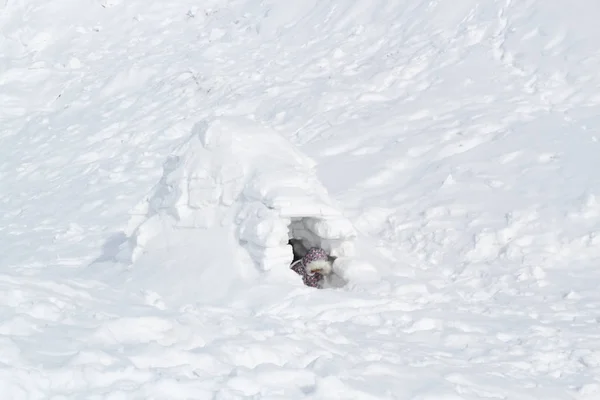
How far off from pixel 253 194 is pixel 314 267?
0.89 metres

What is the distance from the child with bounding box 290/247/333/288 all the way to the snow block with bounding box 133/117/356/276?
0.37 feet

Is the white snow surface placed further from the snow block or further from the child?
the child

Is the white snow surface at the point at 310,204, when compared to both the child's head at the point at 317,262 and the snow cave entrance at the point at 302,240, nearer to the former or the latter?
the snow cave entrance at the point at 302,240

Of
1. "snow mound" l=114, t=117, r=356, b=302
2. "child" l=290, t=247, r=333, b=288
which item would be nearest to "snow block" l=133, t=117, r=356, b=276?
"snow mound" l=114, t=117, r=356, b=302

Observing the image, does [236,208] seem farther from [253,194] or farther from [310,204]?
[310,204]

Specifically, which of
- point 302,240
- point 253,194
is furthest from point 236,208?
point 302,240

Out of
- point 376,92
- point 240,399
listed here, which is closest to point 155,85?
point 376,92

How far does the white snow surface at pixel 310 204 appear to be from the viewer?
184 inches

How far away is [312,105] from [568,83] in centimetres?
365

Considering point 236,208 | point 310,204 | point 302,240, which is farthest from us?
point 302,240

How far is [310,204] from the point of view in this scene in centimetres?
714

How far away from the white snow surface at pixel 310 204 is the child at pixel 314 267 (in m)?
0.15

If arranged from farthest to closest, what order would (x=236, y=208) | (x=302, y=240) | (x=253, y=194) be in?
(x=302, y=240) → (x=236, y=208) → (x=253, y=194)

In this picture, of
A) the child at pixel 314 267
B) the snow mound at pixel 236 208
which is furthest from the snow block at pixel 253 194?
the child at pixel 314 267
